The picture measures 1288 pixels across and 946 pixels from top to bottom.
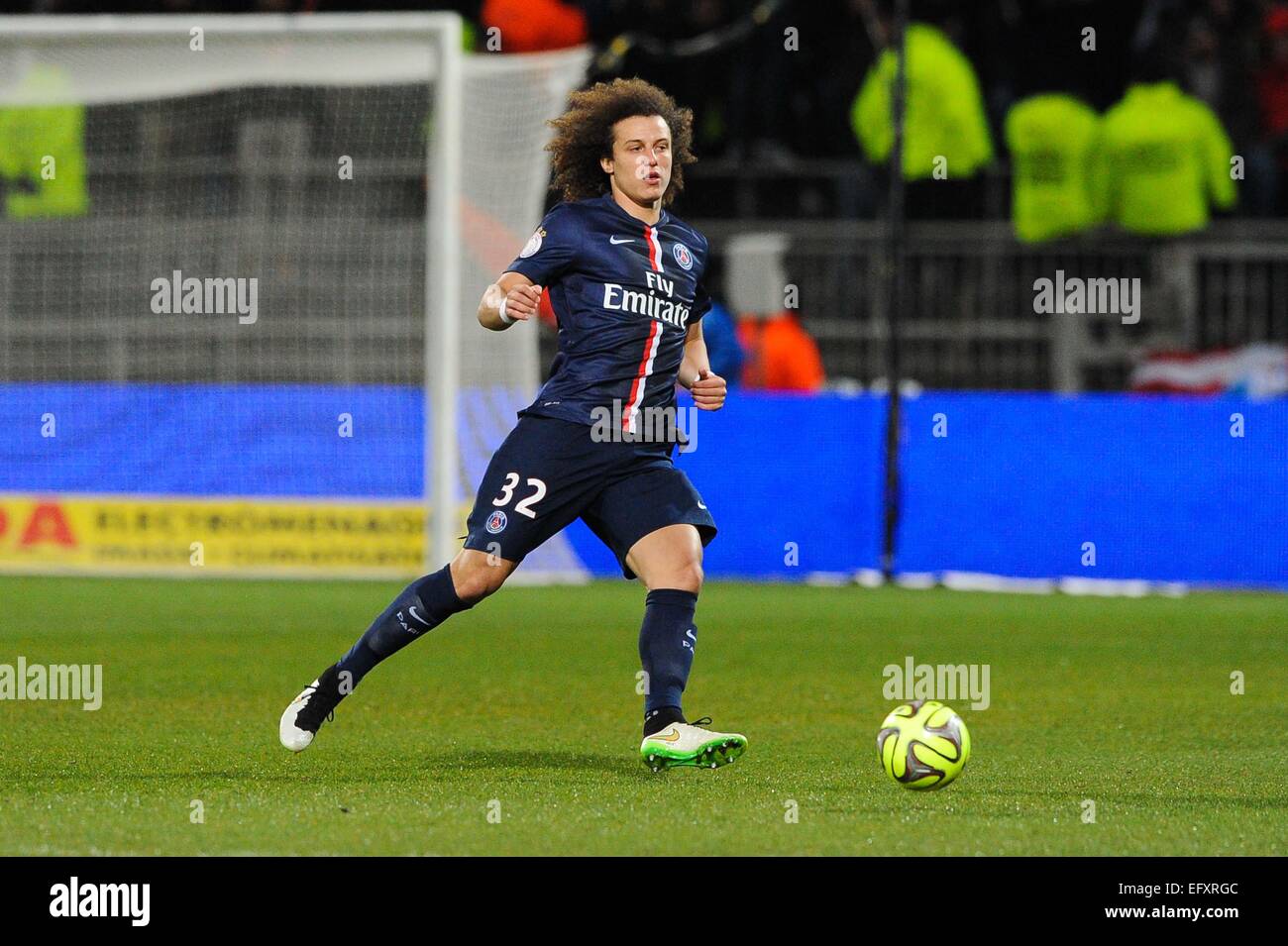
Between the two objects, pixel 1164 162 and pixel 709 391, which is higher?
pixel 1164 162

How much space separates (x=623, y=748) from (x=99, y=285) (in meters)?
10.2

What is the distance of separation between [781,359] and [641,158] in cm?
1022

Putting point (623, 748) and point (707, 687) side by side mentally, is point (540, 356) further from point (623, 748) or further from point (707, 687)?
point (623, 748)

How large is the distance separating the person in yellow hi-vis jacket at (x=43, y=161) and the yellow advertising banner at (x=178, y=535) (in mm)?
2228

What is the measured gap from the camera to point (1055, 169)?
18000 millimetres

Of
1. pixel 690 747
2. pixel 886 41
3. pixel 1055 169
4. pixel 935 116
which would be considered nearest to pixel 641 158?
pixel 690 747

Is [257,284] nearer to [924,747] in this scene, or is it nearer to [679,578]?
[679,578]

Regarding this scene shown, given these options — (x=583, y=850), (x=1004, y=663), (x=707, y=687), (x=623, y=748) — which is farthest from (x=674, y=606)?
(x=1004, y=663)

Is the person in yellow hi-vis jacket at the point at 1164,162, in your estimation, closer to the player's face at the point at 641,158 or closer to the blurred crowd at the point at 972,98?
the blurred crowd at the point at 972,98

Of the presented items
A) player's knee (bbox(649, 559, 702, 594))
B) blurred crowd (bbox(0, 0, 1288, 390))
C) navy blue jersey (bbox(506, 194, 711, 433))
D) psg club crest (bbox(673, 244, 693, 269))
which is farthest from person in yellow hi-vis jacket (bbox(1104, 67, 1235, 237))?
player's knee (bbox(649, 559, 702, 594))

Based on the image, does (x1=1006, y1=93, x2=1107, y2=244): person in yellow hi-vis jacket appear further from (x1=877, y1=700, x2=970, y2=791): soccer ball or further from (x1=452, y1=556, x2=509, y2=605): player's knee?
(x1=877, y1=700, x2=970, y2=791): soccer ball

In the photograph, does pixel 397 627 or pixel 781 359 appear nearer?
pixel 397 627

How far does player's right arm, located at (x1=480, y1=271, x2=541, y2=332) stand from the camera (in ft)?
22.5

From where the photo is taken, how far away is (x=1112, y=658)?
1126 cm
